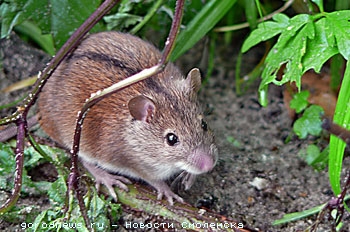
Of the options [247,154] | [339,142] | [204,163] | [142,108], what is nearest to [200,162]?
[204,163]

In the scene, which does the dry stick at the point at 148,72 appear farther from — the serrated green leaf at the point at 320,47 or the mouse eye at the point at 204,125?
the serrated green leaf at the point at 320,47

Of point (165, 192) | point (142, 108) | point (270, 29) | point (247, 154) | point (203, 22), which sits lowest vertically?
point (165, 192)

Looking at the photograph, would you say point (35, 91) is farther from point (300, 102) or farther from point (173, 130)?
point (300, 102)

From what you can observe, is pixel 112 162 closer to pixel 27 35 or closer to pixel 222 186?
pixel 222 186

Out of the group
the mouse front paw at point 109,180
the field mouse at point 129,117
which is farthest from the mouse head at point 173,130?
the mouse front paw at point 109,180

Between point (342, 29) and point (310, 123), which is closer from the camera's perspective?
point (342, 29)

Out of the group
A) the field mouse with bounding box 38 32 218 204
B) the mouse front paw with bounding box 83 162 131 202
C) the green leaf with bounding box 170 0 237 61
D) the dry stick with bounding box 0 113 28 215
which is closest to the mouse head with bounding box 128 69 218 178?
the field mouse with bounding box 38 32 218 204

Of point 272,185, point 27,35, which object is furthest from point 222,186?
point 27,35
